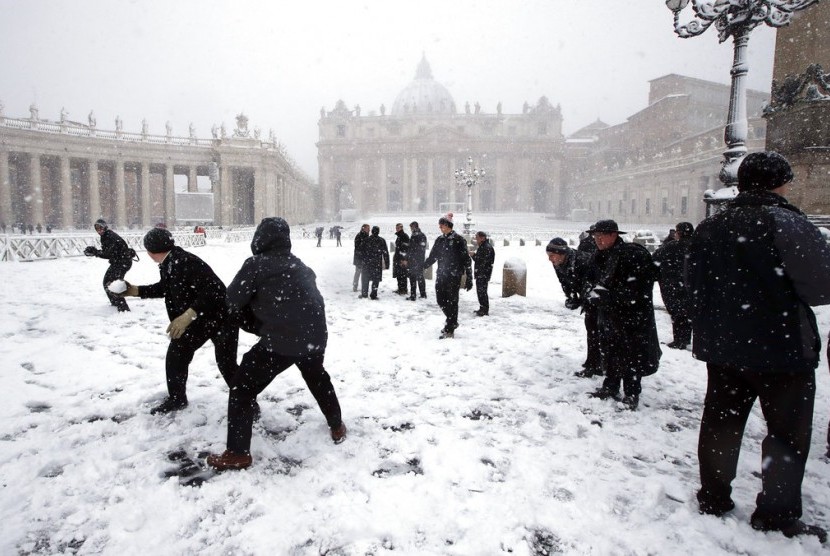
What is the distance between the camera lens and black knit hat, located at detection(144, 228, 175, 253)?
3.91m

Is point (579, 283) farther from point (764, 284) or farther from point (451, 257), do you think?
point (764, 284)

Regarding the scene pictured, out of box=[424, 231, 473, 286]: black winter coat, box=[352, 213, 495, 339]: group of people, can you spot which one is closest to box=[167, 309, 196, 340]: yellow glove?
box=[352, 213, 495, 339]: group of people

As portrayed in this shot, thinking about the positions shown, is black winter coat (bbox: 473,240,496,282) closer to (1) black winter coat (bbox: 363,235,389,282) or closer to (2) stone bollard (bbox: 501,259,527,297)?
(2) stone bollard (bbox: 501,259,527,297)

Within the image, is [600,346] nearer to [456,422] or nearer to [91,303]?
[456,422]

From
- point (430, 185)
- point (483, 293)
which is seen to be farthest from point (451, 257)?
point (430, 185)

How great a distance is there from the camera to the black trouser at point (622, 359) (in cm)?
430

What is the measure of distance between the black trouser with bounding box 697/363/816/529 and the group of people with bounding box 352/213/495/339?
14.6 ft

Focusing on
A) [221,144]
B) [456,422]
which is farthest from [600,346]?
[221,144]

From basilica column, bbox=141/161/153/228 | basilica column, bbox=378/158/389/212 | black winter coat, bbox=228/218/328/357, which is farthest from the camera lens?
basilica column, bbox=378/158/389/212

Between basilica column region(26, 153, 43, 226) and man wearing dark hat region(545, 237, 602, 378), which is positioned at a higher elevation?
basilica column region(26, 153, 43, 226)

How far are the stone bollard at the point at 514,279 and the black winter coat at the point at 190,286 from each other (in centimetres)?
774

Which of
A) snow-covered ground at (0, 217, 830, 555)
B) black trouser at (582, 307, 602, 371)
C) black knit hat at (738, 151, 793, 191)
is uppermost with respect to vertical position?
black knit hat at (738, 151, 793, 191)

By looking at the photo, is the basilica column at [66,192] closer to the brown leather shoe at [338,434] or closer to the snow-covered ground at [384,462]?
the snow-covered ground at [384,462]

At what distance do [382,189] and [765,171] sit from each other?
2986 inches
